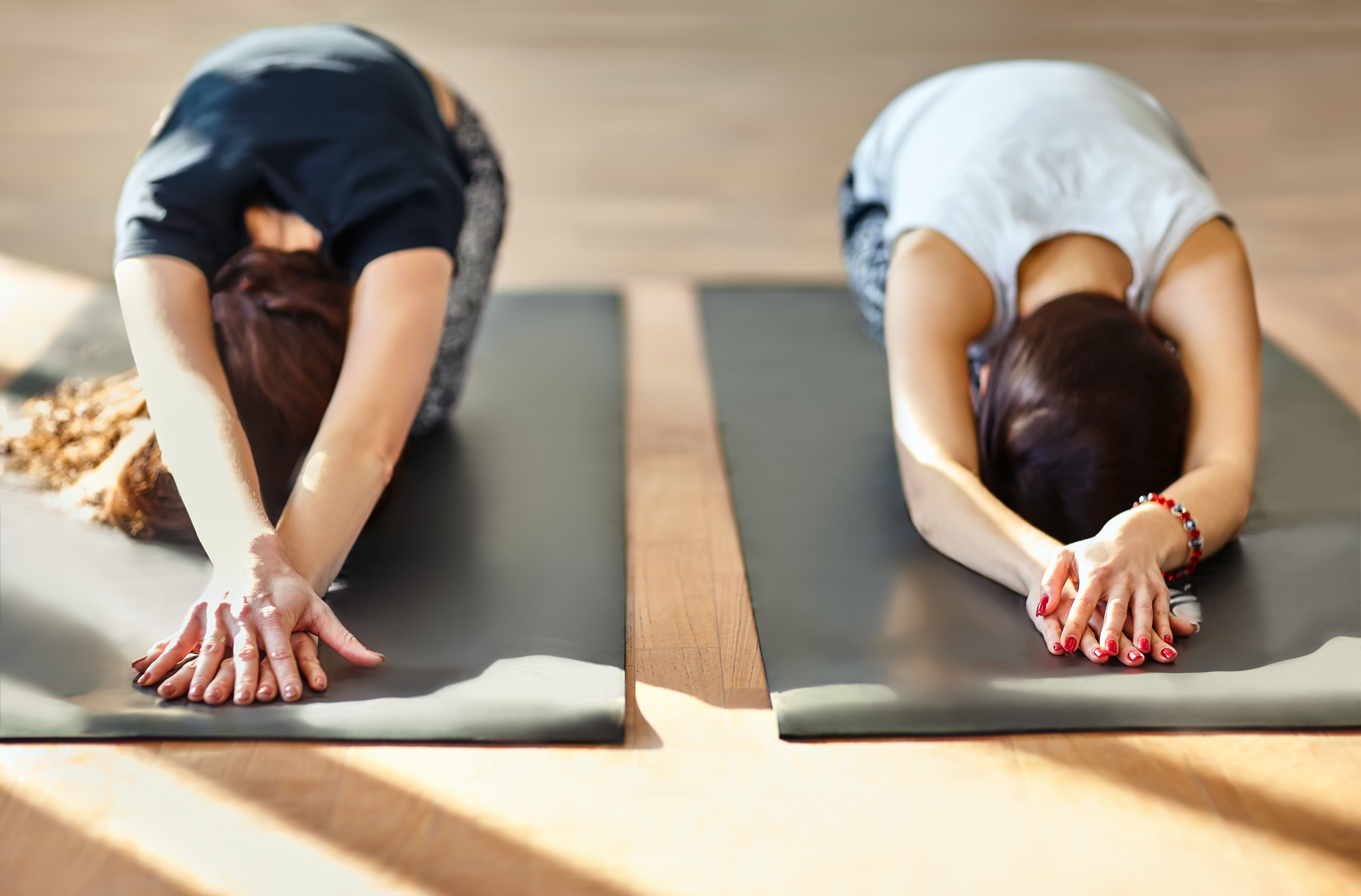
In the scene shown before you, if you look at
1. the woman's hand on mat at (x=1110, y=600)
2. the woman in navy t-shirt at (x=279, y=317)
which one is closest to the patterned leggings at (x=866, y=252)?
the woman's hand on mat at (x=1110, y=600)

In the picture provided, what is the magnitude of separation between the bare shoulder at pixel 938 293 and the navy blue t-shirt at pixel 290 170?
2.30 feet

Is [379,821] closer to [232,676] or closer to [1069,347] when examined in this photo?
[232,676]

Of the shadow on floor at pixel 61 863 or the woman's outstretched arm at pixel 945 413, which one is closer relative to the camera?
the shadow on floor at pixel 61 863

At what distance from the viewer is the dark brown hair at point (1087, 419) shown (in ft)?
5.35

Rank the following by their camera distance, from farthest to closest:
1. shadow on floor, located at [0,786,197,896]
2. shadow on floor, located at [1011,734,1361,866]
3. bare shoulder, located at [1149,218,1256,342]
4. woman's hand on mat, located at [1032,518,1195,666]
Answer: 1. bare shoulder, located at [1149,218,1256,342]
2. woman's hand on mat, located at [1032,518,1195,666]
3. shadow on floor, located at [1011,734,1361,866]
4. shadow on floor, located at [0,786,197,896]

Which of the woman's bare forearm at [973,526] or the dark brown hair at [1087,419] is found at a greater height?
the dark brown hair at [1087,419]

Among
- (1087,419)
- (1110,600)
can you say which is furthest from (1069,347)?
(1110,600)

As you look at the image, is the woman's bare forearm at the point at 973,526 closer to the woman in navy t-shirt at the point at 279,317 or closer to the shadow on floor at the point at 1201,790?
the shadow on floor at the point at 1201,790

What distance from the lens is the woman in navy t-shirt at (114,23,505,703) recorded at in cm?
146

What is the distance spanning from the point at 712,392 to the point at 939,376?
2.32 ft

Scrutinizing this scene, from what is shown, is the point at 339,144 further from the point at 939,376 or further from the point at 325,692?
the point at 939,376

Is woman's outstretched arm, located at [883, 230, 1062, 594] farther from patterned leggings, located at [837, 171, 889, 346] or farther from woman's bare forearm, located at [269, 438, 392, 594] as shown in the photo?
woman's bare forearm, located at [269, 438, 392, 594]

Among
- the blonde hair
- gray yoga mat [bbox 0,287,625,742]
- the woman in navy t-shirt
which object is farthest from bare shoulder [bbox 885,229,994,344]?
the blonde hair

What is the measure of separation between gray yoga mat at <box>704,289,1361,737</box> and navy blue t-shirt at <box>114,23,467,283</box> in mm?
721
